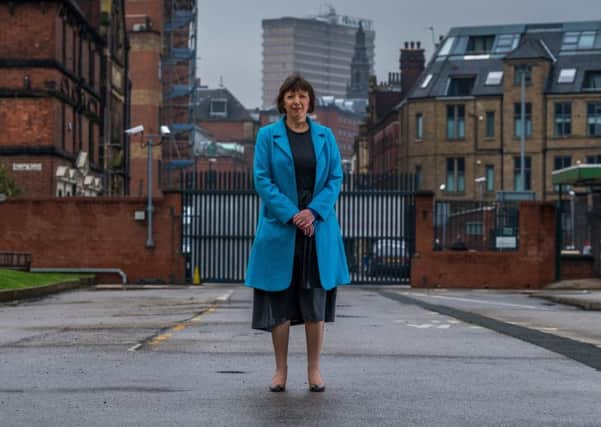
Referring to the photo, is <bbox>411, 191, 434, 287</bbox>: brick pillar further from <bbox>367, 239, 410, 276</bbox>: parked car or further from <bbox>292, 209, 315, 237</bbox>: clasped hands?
<bbox>292, 209, 315, 237</bbox>: clasped hands

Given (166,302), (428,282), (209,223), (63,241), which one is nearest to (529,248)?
(428,282)

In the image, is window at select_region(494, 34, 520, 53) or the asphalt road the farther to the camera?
window at select_region(494, 34, 520, 53)

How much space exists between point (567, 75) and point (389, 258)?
39.8 meters

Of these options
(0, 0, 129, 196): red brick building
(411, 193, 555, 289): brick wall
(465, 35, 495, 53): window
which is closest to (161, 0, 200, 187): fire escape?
(465, 35, 495, 53): window

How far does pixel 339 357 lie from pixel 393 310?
10.3m

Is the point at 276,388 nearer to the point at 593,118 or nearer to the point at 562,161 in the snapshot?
the point at 562,161

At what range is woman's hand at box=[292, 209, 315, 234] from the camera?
802 centimetres

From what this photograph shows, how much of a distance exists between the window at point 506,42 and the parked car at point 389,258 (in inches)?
1673

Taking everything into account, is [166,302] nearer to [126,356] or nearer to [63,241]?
[126,356]

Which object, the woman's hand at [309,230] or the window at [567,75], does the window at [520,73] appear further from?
the woman's hand at [309,230]

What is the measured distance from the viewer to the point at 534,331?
14883 millimetres

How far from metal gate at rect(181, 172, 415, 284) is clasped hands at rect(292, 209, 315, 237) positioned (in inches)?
1225

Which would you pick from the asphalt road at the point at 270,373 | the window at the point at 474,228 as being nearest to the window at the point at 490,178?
the window at the point at 474,228

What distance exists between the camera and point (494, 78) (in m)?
78.3
